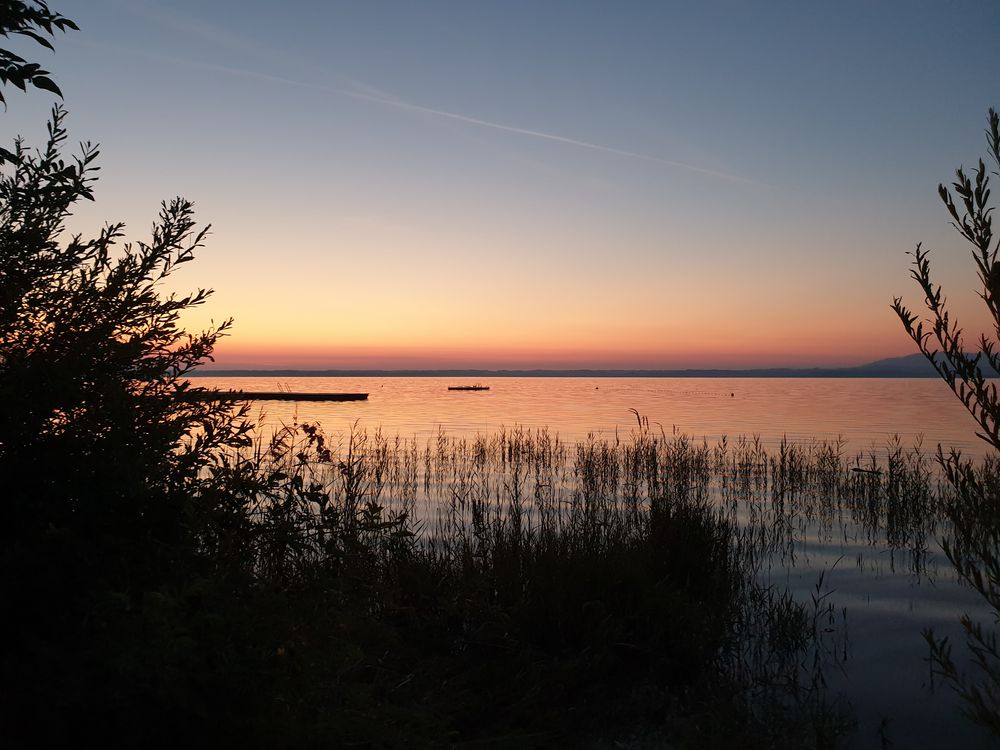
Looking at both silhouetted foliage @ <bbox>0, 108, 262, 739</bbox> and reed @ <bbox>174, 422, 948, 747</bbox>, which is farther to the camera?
reed @ <bbox>174, 422, 948, 747</bbox>

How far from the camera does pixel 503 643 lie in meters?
6.16

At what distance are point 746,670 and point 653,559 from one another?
2.04 metres

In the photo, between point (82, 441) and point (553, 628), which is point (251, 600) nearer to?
point (82, 441)

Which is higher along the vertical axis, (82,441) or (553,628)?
(82,441)

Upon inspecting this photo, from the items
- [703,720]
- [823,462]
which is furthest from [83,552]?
[823,462]

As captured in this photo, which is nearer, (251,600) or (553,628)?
(251,600)

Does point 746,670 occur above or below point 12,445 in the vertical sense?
below

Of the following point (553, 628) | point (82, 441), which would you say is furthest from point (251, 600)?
point (553, 628)

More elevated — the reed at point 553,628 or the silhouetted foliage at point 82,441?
the silhouetted foliage at point 82,441

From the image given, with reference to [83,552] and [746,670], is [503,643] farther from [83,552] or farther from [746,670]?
[83,552]

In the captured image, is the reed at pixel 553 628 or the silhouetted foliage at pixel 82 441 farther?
the reed at pixel 553 628

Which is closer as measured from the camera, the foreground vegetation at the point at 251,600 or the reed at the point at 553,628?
the foreground vegetation at the point at 251,600

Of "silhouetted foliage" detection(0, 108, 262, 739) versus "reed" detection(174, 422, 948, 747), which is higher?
"silhouetted foliage" detection(0, 108, 262, 739)

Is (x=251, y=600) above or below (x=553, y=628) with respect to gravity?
above
